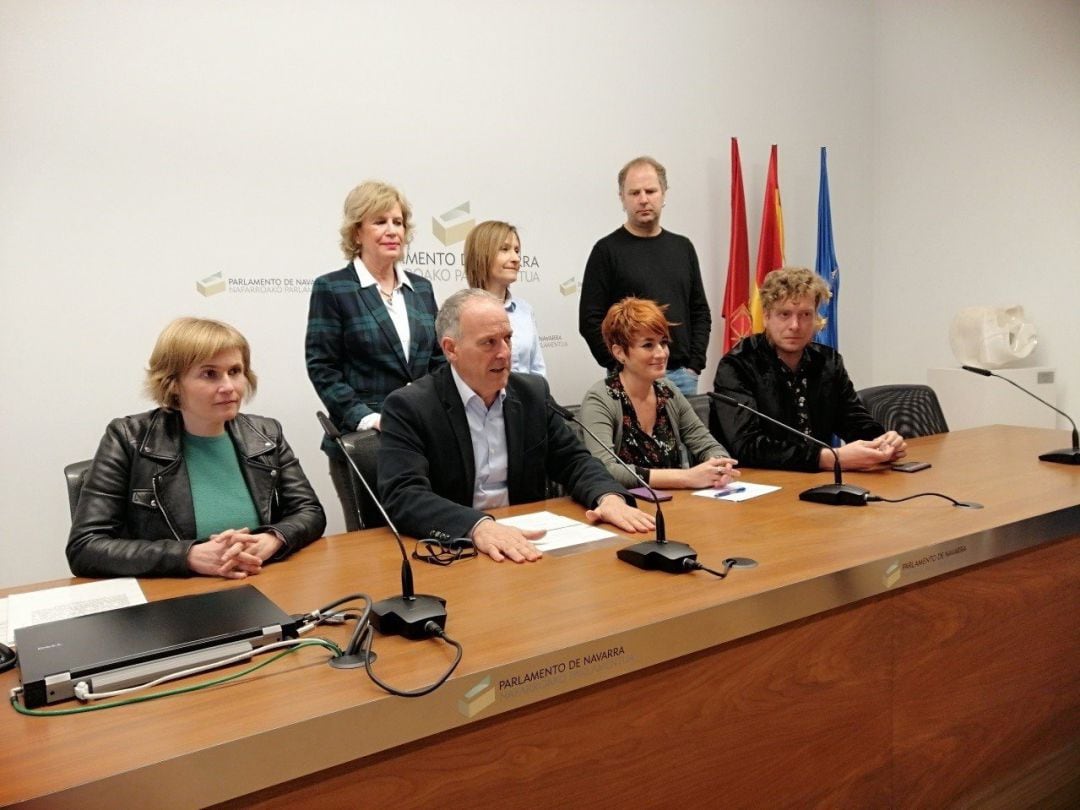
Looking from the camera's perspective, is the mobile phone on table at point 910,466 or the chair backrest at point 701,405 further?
the chair backrest at point 701,405

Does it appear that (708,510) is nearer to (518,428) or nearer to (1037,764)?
(518,428)

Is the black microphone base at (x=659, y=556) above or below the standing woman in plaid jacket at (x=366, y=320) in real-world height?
below

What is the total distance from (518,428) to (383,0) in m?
2.78

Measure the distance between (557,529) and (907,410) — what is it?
2139 millimetres

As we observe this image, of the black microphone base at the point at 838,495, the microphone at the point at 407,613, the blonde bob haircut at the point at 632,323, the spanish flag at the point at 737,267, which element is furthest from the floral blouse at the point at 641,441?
the spanish flag at the point at 737,267

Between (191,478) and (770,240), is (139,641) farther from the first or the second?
(770,240)

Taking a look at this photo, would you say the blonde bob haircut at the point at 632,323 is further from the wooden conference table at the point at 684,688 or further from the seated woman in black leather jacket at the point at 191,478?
the seated woman in black leather jacket at the point at 191,478

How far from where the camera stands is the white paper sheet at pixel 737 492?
232cm

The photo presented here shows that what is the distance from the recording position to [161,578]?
1.71 meters

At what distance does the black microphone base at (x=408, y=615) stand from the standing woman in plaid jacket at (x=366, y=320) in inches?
61.3

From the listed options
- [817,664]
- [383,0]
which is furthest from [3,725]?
[383,0]

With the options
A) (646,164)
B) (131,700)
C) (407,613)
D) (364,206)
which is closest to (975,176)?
(646,164)

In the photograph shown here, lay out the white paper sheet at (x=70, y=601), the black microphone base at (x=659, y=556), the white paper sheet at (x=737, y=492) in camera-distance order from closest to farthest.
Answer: the white paper sheet at (x=70, y=601) → the black microphone base at (x=659, y=556) → the white paper sheet at (x=737, y=492)

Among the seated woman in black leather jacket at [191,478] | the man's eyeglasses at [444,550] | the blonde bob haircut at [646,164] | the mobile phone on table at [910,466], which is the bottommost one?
the mobile phone on table at [910,466]
